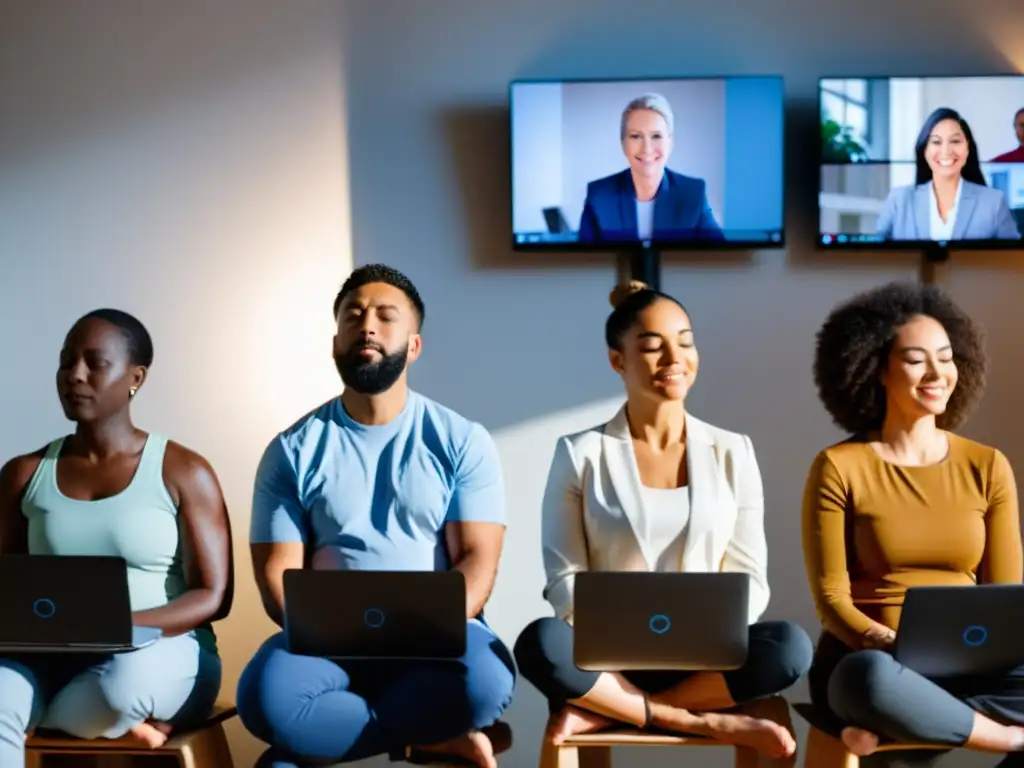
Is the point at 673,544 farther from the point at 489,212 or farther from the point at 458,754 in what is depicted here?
the point at 489,212

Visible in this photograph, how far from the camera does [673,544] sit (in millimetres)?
2496

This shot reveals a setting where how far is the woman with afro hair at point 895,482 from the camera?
8.32 ft

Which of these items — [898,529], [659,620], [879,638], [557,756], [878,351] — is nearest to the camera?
[659,620]

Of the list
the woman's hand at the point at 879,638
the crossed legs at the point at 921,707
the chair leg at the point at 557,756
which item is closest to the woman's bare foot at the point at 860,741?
the crossed legs at the point at 921,707

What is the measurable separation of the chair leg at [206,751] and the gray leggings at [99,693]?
0.04 meters

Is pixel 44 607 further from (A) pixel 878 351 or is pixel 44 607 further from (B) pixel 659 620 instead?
(A) pixel 878 351

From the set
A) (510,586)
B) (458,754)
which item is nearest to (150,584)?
(458,754)

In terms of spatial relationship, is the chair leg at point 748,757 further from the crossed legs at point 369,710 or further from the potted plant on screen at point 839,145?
the potted plant on screen at point 839,145

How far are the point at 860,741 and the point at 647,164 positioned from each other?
167cm

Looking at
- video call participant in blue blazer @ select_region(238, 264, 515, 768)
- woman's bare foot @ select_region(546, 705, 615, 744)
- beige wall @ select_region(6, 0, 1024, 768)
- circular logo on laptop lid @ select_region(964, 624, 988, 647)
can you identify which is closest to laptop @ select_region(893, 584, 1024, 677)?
circular logo on laptop lid @ select_region(964, 624, 988, 647)

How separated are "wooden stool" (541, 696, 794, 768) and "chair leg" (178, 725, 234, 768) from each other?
654 millimetres

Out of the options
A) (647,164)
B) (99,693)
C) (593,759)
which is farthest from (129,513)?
(647,164)

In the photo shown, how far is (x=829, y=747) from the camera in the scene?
236 centimetres

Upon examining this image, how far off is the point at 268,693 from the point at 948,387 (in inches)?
58.8
